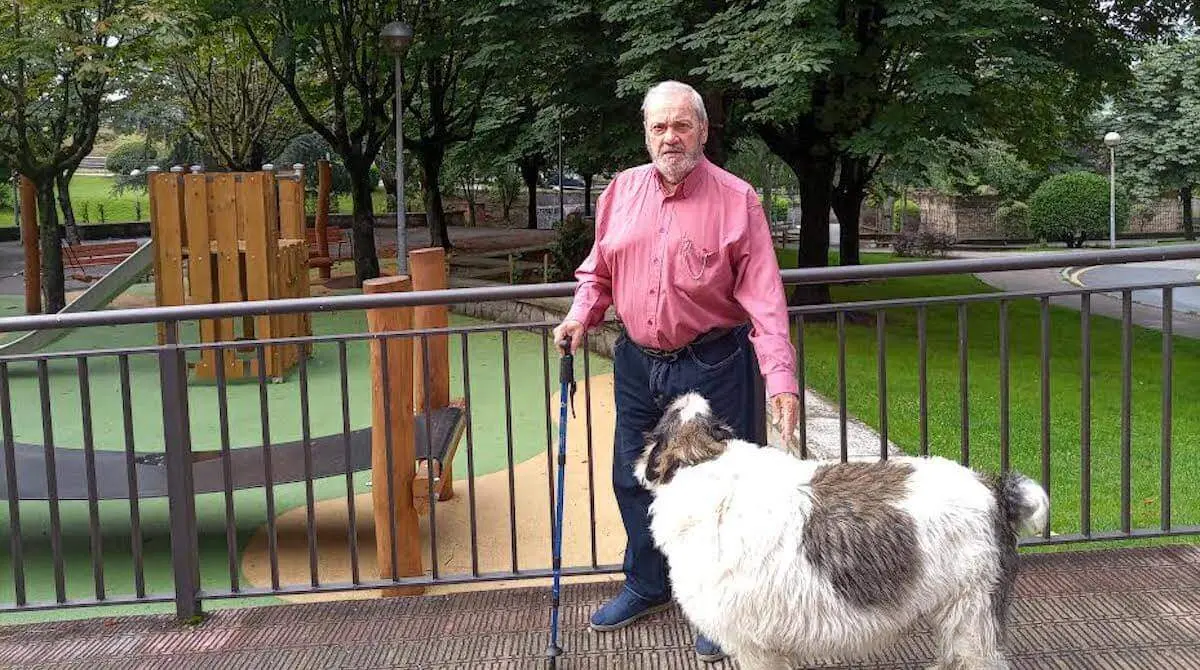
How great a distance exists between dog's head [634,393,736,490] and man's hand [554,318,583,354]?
655 mm

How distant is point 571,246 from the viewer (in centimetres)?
1834

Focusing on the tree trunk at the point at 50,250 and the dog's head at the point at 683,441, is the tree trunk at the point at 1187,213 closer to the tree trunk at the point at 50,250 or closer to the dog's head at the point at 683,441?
the tree trunk at the point at 50,250

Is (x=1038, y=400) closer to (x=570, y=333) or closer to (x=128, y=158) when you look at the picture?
(x=570, y=333)

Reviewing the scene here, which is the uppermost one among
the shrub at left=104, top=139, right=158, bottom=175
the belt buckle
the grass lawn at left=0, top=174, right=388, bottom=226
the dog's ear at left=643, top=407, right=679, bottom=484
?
the shrub at left=104, top=139, right=158, bottom=175

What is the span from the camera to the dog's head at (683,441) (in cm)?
271

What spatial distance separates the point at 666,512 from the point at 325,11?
1749 cm

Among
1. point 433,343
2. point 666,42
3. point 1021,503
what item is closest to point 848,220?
point 666,42

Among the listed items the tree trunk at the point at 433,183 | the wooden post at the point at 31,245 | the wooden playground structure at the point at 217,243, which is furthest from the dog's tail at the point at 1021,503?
the tree trunk at the point at 433,183

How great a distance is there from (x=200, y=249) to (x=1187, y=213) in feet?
129

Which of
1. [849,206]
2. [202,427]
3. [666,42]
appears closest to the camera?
[202,427]

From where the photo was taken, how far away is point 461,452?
8477 millimetres

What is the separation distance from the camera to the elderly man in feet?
10.2

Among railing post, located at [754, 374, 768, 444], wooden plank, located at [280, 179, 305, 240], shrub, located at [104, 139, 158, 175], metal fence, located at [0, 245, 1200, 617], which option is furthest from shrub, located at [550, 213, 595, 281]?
shrub, located at [104, 139, 158, 175]

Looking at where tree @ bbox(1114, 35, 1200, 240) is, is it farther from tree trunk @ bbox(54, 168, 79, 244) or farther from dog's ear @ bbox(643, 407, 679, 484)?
dog's ear @ bbox(643, 407, 679, 484)
